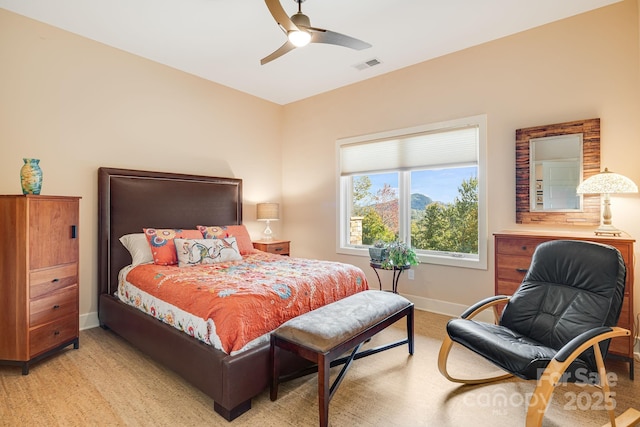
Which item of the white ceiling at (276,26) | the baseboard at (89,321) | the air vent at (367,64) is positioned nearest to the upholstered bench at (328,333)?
the baseboard at (89,321)

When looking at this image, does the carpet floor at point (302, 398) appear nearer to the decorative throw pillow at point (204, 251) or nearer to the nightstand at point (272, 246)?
the decorative throw pillow at point (204, 251)

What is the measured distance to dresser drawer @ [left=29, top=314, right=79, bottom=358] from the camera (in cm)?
247

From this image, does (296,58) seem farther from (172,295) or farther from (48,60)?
(172,295)

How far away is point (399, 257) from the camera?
11.9 feet

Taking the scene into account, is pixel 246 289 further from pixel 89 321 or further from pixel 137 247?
pixel 89 321

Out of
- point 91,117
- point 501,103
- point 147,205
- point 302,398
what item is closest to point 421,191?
point 501,103

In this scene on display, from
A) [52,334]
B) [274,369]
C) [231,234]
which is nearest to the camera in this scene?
[274,369]

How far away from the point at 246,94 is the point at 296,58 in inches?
54.3

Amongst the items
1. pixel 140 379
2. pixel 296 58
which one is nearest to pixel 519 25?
pixel 296 58

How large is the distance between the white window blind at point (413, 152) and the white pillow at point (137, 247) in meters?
2.73

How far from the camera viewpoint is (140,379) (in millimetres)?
2352

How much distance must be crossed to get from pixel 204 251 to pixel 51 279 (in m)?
1.22

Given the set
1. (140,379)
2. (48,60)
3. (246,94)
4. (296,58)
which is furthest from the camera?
(246,94)

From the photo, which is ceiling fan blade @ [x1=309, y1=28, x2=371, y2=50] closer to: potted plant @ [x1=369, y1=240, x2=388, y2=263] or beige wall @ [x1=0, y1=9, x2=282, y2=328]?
potted plant @ [x1=369, y1=240, x2=388, y2=263]
